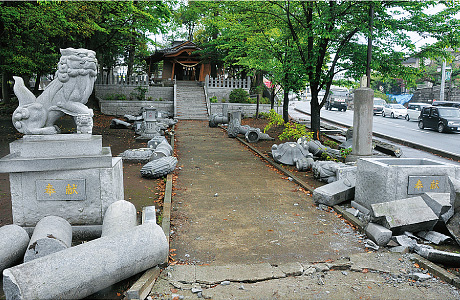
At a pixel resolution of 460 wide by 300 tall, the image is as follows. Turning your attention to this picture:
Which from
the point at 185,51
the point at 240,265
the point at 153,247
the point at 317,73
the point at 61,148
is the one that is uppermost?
the point at 185,51

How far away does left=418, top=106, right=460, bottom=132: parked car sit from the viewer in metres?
22.9

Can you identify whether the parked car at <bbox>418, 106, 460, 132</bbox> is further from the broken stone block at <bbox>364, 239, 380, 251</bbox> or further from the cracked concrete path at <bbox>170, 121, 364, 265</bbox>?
the broken stone block at <bbox>364, 239, 380, 251</bbox>

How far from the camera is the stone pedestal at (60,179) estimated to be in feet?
18.4

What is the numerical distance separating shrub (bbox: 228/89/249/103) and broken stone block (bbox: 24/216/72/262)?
25611 mm

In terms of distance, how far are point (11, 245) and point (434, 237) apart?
6.38 metres

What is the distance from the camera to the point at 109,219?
17.8 feet

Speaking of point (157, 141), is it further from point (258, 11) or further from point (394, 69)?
point (394, 69)

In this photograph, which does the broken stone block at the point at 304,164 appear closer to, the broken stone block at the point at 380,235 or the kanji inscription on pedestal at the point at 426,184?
the kanji inscription on pedestal at the point at 426,184

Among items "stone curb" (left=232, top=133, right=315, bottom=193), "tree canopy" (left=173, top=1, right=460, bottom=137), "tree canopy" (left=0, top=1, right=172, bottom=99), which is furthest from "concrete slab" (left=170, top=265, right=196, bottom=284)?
"tree canopy" (left=0, top=1, right=172, bottom=99)

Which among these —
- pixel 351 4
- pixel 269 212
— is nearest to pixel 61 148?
pixel 269 212

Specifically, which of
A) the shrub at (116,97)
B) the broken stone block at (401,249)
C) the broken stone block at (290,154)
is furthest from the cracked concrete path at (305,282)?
the shrub at (116,97)

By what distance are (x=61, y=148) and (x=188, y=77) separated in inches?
1520

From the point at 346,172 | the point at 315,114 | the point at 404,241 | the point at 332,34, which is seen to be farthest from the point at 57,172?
the point at 315,114

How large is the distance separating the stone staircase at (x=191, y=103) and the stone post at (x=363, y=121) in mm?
19168
